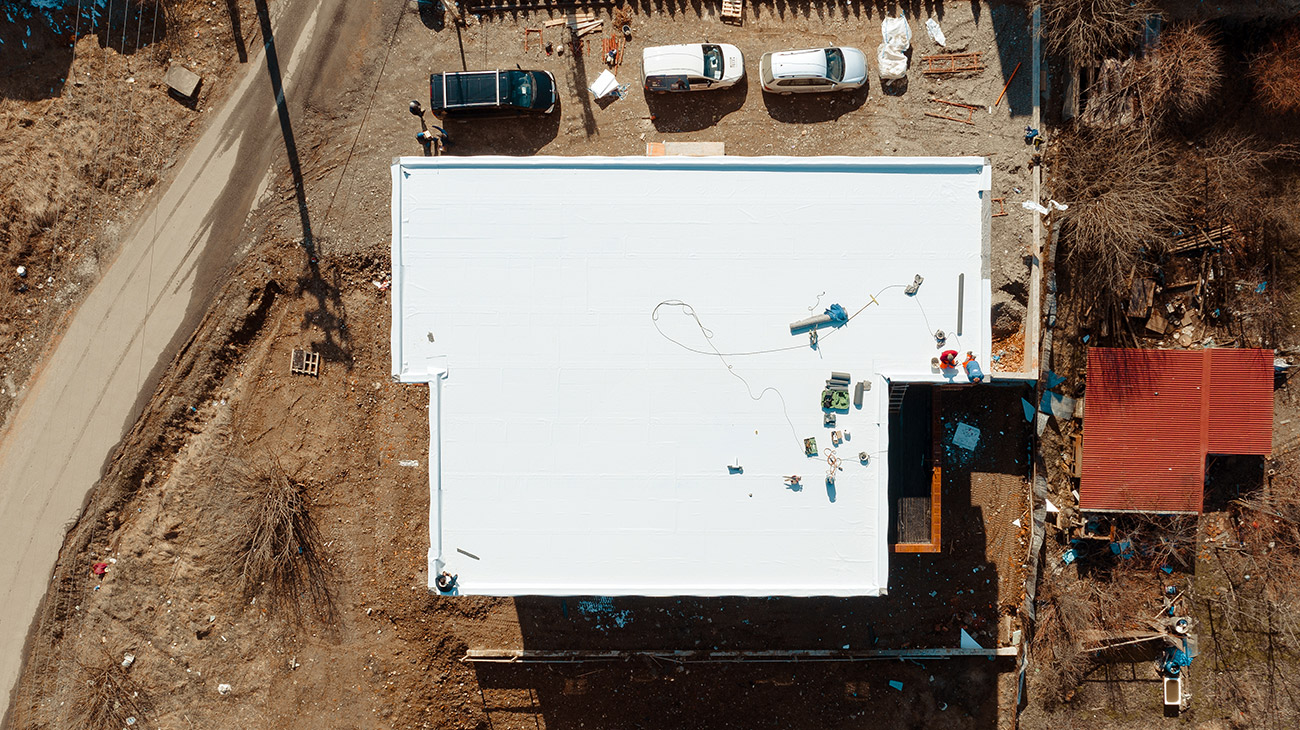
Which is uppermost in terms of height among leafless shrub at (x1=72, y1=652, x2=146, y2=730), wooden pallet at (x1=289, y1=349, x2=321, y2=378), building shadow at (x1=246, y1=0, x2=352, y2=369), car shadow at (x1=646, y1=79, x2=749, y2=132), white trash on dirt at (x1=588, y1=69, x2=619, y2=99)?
white trash on dirt at (x1=588, y1=69, x2=619, y2=99)

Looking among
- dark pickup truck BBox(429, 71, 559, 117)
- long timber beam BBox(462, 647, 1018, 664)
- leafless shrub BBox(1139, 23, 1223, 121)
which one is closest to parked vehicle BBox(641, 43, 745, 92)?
dark pickup truck BBox(429, 71, 559, 117)

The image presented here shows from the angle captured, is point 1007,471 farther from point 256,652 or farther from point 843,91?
point 256,652

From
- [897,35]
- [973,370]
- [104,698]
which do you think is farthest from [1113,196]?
[104,698]

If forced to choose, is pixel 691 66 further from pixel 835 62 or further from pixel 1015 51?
pixel 1015 51

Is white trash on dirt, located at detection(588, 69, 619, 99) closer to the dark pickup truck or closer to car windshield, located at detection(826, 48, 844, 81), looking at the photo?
the dark pickup truck

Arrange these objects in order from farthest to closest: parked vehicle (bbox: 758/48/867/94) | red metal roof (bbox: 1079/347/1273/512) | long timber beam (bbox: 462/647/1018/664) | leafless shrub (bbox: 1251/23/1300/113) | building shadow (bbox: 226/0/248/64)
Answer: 1. building shadow (bbox: 226/0/248/64)
2. long timber beam (bbox: 462/647/1018/664)
3. leafless shrub (bbox: 1251/23/1300/113)
4. parked vehicle (bbox: 758/48/867/94)
5. red metal roof (bbox: 1079/347/1273/512)

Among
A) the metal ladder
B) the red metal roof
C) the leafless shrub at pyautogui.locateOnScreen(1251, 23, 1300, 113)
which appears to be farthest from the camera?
the leafless shrub at pyautogui.locateOnScreen(1251, 23, 1300, 113)

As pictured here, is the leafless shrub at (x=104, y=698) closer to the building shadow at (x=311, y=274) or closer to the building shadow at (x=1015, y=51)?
the building shadow at (x=311, y=274)

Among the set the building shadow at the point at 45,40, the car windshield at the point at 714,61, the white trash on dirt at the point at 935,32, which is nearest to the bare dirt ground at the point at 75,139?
the building shadow at the point at 45,40
